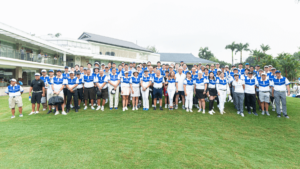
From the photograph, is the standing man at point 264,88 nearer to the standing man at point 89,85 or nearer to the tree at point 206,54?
the standing man at point 89,85

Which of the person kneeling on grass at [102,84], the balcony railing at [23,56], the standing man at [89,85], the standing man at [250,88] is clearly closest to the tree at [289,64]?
the standing man at [250,88]

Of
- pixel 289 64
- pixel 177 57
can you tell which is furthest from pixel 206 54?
pixel 289 64

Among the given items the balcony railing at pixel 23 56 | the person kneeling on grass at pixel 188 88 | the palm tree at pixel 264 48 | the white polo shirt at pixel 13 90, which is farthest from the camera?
the palm tree at pixel 264 48

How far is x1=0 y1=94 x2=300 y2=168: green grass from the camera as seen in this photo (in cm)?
330

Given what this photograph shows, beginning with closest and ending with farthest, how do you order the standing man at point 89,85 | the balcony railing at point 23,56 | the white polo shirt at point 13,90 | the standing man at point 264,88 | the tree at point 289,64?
the white polo shirt at point 13,90, the standing man at point 264,88, the standing man at point 89,85, the balcony railing at point 23,56, the tree at point 289,64

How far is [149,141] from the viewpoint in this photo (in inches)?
166

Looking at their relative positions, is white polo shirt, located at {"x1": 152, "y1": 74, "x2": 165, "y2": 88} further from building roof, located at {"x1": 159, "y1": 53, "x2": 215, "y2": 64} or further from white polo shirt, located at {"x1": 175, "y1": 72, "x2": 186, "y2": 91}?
building roof, located at {"x1": 159, "y1": 53, "x2": 215, "y2": 64}

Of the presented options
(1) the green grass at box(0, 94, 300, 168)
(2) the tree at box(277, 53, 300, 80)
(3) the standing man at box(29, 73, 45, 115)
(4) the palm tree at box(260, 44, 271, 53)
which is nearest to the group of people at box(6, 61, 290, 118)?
(3) the standing man at box(29, 73, 45, 115)

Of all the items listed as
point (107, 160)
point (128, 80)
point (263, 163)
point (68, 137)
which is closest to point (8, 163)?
point (68, 137)

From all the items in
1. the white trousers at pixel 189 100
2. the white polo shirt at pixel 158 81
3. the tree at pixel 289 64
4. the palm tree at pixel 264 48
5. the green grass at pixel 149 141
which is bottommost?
the green grass at pixel 149 141

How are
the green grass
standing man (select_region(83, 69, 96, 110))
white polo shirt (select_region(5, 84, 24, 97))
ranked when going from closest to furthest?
the green grass < white polo shirt (select_region(5, 84, 24, 97)) < standing man (select_region(83, 69, 96, 110))

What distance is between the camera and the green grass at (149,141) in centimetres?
330

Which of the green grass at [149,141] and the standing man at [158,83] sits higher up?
the standing man at [158,83]

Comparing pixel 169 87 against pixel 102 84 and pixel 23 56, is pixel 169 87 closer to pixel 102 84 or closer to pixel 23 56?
pixel 102 84
